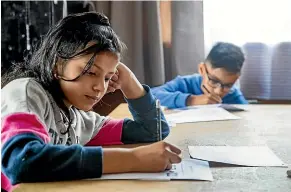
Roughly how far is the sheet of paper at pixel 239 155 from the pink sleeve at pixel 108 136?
20cm

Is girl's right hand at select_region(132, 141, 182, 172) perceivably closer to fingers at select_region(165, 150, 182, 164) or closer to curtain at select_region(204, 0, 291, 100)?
fingers at select_region(165, 150, 182, 164)

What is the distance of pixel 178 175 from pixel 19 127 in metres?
0.28

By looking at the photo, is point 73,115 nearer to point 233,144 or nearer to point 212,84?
point 233,144

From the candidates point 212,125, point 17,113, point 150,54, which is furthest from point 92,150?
point 150,54

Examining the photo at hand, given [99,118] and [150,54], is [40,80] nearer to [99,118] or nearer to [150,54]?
[99,118]

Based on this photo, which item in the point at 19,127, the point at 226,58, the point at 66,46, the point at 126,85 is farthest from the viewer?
the point at 226,58

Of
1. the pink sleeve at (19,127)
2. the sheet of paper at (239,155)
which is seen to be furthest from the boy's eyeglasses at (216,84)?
the pink sleeve at (19,127)

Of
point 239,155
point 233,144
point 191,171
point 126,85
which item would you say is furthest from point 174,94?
point 191,171

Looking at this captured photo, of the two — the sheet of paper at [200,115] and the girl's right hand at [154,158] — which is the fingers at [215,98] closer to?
the sheet of paper at [200,115]

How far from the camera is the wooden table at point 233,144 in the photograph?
79 centimetres

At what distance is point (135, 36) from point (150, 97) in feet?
4.44

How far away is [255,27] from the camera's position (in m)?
2.46

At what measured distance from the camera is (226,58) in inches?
83.4

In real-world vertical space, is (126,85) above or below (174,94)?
above
